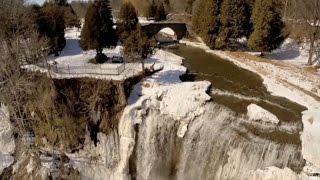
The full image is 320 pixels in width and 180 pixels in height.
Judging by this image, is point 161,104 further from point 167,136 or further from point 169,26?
point 169,26

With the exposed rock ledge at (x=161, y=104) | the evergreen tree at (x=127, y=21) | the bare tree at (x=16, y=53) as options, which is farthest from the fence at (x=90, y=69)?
the evergreen tree at (x=127, y=21)

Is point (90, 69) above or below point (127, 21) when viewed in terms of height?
below

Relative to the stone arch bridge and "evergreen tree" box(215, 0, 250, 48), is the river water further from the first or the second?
the stone arch bridge

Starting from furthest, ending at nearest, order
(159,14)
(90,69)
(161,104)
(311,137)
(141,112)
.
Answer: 1. (159,14)
2. (90,69)
3. (161,104)
4. (141,112)
5. (311,137)

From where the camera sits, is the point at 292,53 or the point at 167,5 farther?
the point at 167,5

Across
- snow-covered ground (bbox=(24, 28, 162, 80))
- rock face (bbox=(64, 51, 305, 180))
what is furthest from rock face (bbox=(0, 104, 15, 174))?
rock face (bbox=(64, 51, 305, 180))

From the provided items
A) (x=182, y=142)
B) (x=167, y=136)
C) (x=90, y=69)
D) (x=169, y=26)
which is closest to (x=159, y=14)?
(x=169, y=26)

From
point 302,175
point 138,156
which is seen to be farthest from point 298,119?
point 138,156
